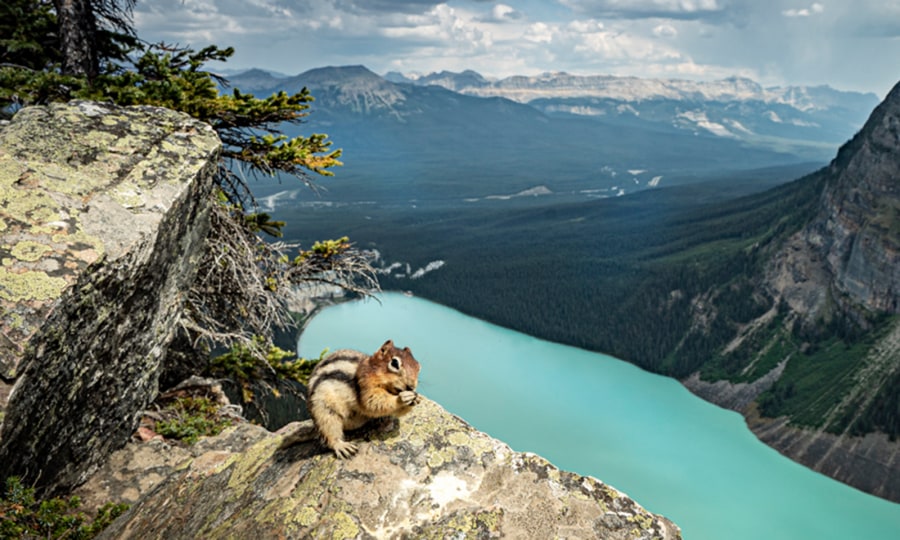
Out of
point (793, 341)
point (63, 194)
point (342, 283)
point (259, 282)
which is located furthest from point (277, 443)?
point (793, 341)

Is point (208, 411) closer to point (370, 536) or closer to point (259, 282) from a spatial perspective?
point (259, 282)

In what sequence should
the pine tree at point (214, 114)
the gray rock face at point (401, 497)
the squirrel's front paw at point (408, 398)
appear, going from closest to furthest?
the gray rock face at point (401, 497)
the squirrel's front paw at point (408, 398)
the pine tree at point (214, 114)

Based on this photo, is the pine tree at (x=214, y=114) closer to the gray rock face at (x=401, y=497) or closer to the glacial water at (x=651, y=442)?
the gray rock face at (x=401, y=497)

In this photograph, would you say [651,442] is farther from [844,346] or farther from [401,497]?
[401,497]

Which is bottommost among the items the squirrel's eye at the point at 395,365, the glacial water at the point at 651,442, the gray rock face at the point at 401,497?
the glacial water at the point at 651,442

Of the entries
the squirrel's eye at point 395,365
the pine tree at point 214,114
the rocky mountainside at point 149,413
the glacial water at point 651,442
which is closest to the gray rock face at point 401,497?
the rocky mountainside at point 149,413

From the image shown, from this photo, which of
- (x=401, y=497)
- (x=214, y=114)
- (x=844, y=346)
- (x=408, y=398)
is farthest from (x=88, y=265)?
(x=844, y=346)
